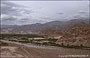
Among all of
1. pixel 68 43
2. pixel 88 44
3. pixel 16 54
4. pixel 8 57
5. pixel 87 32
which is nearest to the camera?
pixel 8 57

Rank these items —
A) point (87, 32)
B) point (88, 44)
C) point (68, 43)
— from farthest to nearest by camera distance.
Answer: point (87, 32)
point (68, 43)
point (88, 44)

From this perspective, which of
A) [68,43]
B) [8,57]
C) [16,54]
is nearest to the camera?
[8,57]

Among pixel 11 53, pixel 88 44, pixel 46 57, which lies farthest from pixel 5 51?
pixel 88 44

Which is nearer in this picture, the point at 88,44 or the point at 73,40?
the point at 88,44

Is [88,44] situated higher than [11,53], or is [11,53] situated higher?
[11,53]

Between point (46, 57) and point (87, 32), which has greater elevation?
point (46, 57)

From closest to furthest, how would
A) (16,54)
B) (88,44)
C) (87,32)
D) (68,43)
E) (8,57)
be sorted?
(8,57) → (16,54) → (88,44) → (68,43) → (87,32)

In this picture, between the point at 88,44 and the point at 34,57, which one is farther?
the point at 88,44

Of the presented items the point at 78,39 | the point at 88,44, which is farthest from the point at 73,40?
the point at 88,44

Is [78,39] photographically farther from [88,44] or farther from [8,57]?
[8,57]

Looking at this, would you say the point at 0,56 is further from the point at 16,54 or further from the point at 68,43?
the point at 68,43
